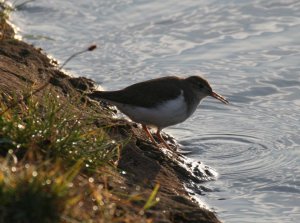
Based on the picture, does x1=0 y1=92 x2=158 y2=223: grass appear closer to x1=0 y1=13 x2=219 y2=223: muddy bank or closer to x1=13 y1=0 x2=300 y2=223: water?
x1=0 y1=13 x2=219 y2=223: muddy bank

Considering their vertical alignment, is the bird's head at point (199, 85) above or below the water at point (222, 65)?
above

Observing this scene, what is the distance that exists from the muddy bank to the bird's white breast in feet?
0.49

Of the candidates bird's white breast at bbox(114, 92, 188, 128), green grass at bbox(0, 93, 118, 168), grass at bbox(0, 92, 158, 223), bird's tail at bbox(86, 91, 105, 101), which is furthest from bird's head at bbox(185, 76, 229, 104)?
green grass at bbox(0, 93, 118, 168)

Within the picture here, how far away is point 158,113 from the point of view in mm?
8719

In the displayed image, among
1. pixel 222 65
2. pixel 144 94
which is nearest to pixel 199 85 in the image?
pixel 144 94

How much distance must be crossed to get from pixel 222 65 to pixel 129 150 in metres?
4.58

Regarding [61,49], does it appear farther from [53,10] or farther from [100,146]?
[100,146]

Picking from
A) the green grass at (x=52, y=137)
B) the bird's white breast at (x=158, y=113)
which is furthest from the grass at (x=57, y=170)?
the bird's white breast at (x=158, y=113)

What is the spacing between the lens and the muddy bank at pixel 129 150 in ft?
22.5

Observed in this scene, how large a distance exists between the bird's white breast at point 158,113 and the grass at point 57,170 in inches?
44.3

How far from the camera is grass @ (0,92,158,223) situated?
5.20 meters

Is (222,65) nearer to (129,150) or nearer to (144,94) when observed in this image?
(144,94)

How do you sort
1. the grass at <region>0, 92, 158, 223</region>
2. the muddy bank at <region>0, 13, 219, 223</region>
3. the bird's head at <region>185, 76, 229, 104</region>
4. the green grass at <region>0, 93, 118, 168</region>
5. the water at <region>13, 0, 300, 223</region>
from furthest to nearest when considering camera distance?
the bird's head at <region>185, 76, 229, 104</region> < the water at <region>13, 0, 300, 223</region> < the muddy bank at <region>0, 13, 219, 223</region> < the green grass at <region>0, 93, 118, 168</region> < the grass at <region>0, 92, 158, 223</region>

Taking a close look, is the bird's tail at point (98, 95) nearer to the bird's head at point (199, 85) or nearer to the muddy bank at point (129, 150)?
the muddy bank at point (129, 150)
